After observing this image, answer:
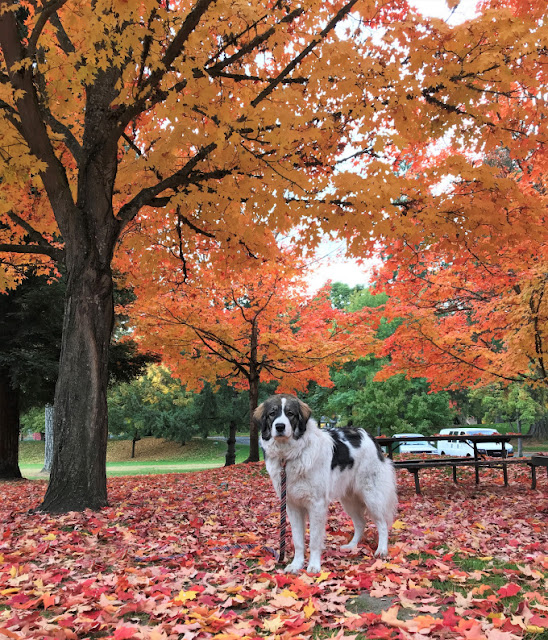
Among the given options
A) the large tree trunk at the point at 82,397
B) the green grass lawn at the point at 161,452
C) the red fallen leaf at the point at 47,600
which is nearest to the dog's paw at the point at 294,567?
the red fallen leaf at the point at 47,600

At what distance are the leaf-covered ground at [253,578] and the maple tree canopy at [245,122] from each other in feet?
5.59

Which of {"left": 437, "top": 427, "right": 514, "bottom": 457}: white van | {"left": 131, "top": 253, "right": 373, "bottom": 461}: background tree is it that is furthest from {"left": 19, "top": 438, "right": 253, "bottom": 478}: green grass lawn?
{"left": 131, "top": 253, "right": 373, "bottom": 461}: background tree

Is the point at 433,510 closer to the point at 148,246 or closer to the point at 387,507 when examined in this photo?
the point at 387,507

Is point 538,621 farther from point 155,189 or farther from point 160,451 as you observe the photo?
point 160,451

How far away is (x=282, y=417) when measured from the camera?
4.06 metres

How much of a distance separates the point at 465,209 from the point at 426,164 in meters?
5.25

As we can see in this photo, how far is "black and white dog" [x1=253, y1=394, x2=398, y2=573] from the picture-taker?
4141 mm

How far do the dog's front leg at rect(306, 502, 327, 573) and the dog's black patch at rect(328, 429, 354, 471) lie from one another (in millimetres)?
411

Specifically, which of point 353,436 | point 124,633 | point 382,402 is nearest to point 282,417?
point 353,436

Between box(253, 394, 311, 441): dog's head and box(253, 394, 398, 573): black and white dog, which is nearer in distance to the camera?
box(253, 394, 311, 441): dog's head

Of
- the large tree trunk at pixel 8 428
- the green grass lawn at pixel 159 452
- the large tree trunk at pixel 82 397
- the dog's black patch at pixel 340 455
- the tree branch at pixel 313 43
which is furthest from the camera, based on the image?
the green grass lawn at pixel 159 452

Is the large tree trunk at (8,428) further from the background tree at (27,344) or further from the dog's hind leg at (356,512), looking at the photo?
the dog's hind leg at (356,512)

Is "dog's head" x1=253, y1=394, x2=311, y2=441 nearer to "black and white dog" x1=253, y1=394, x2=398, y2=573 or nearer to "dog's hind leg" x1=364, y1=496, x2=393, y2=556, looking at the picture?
"black and white dog" x1=253, y1=394, x2=398, y2=573

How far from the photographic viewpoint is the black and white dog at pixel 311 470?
4.14 meters
